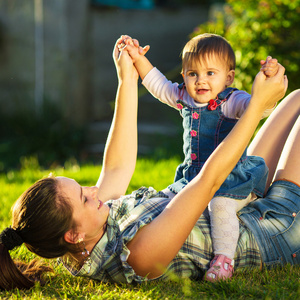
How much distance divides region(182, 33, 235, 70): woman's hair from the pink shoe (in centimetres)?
90

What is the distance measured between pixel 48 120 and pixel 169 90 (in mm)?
5406

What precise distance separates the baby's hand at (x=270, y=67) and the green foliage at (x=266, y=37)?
317 cm

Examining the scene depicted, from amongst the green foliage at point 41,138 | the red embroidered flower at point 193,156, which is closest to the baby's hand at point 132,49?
the red embroidered flower at point 193,156

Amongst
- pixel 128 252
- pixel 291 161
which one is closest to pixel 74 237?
pixel 128 252

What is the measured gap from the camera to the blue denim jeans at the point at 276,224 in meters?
2.40

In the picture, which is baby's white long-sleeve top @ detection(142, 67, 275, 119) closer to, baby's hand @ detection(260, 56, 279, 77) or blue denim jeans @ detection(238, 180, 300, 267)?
baby's hand @ detection(260, 56, 279, 77)

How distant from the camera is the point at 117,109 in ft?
8.89

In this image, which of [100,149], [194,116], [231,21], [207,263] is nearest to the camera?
[207,263]

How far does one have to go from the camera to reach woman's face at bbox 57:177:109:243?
7.18ft

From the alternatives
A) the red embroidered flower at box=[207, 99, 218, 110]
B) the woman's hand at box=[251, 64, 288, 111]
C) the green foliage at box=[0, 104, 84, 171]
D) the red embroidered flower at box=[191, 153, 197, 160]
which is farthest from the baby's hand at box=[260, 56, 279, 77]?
the green foliage at box=[0, 104, 84, 171]

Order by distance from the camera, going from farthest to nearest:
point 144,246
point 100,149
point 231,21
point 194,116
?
point 100,149 < point 231,21 < point 194,116 < point 144,246

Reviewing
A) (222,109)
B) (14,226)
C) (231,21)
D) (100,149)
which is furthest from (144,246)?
(100,149)

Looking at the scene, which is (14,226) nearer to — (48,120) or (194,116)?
(194,116)

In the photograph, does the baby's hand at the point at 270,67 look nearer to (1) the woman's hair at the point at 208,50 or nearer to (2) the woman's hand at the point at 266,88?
(2) the woman's hand at the point at 266,88
